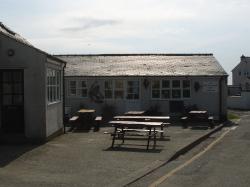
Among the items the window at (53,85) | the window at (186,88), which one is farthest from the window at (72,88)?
the window at (53,85)

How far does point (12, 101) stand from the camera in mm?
17578

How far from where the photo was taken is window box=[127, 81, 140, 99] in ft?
105

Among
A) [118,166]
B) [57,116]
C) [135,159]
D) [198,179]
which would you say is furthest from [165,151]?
[57,116]

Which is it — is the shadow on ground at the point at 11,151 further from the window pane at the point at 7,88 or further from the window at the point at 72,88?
the window at the point at 72,88

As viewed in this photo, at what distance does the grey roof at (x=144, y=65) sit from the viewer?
1254 inches

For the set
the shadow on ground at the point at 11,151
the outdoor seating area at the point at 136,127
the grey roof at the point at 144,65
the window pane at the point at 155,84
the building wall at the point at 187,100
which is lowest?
the shadow on ground at the point at 11,151

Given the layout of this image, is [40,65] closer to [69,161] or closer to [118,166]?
[69,161]

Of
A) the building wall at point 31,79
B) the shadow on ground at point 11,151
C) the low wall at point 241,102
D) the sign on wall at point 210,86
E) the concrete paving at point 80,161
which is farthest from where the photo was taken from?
the low wall at point 241,102

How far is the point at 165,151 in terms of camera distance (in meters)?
15.4

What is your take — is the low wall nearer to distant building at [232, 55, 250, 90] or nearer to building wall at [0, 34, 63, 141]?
building wall at [0, 34, 63, 141]

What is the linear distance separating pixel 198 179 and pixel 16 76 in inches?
339

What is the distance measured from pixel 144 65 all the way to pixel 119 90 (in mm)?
2844

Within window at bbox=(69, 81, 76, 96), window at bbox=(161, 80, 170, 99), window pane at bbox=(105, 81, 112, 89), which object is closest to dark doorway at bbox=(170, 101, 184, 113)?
window at bbox=(161, 80, 170, 99)

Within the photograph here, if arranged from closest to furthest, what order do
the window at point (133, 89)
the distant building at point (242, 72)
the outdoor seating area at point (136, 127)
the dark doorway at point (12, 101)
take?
the outdoor seating area at point (136, 127) < the dark doorway at point (12, 101) < the window at point (133, 89) < the distant building at point (242, 72)
